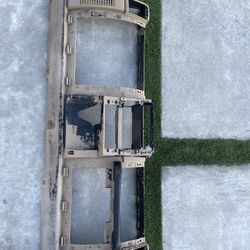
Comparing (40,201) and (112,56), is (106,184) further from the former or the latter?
(112,56)

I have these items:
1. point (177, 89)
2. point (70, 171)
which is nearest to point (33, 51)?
point (70, 171)

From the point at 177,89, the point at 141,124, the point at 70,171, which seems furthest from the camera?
the point at 177,89

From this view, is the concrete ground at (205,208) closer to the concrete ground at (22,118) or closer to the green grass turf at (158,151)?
the green grass turf at (158,151)

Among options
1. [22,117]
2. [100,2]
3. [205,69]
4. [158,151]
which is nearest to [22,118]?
[22,117]

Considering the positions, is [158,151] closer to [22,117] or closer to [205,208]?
[205,208]

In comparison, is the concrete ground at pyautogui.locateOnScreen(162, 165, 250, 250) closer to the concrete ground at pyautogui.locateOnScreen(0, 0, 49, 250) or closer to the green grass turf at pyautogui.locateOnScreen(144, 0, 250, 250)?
the green grass turf at pyautogui.locateOnScreen(144, 0, 250, 250)
